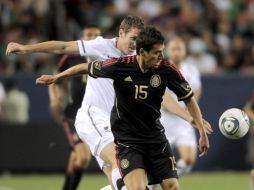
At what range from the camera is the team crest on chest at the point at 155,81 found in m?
8.52

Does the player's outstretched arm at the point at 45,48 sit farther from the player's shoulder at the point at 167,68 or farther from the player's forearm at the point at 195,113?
the player's forearm at the point at 195,113

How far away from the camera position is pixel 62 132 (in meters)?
16.7

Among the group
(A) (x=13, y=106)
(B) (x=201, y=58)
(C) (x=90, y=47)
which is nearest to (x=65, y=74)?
(C) (x=90, y=47)

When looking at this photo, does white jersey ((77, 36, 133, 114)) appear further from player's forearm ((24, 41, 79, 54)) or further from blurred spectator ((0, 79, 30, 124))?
blurred spectator ((0, 79, 30, 124))

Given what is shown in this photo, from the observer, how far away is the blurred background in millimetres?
16750

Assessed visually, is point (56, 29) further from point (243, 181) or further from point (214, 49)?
point (243, 181)

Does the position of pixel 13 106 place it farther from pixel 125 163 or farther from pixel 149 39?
pixel 149 39

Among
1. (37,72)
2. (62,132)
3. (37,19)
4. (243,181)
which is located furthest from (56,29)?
(243,181)

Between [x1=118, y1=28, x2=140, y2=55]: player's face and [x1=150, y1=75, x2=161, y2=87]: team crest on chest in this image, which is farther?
[x1=118, y1=28, x2=140, y2=55]: player's face

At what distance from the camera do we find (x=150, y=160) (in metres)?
8.66

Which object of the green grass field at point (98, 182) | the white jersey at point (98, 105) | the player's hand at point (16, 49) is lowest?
the green grass field at point (98, 182)

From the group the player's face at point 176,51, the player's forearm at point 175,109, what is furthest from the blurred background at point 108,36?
the player's forearm at point 175,109

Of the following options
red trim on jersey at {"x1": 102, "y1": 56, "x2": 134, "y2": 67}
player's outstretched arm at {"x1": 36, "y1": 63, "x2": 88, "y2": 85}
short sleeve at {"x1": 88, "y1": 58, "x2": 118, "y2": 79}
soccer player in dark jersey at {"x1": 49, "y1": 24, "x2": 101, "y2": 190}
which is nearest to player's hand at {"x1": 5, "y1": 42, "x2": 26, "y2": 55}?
player's outstretched arm at {"x1": 36, "y1": 63, "x2": 88, "y2": 85}

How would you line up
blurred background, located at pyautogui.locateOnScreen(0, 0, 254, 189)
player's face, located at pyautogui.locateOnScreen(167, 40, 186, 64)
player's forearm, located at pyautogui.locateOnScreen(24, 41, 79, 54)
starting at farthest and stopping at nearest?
blurred background, located at pyautogui.locateOnScreen(0, 0, 254, 189) < player's face, located at pyautogui.locateOnScreen(167, 40, 186, 64) < player's forearm, located at pyautogui.locateOnScreen(24, 41, 79, 54)
